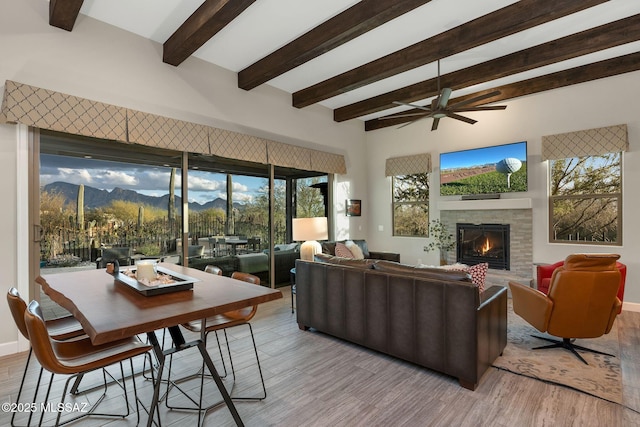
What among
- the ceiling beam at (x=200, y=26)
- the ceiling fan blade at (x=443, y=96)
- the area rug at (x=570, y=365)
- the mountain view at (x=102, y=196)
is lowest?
the area rug at (x=570, y=365)

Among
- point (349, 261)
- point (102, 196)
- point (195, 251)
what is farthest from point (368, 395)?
point (102, 196)

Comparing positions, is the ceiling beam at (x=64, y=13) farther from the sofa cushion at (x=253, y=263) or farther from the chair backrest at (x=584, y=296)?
the chair backrest at (x=584, y=296)

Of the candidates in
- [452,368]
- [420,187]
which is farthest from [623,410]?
[420,187]

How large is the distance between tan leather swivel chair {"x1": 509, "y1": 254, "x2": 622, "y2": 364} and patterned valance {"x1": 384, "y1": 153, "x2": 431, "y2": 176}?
371 centimetres

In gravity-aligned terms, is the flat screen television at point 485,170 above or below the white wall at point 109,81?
below

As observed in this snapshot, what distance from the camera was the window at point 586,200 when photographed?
15.0ft

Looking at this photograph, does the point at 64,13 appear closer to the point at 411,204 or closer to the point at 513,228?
the point at 411,204

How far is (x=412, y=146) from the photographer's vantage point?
6.53m

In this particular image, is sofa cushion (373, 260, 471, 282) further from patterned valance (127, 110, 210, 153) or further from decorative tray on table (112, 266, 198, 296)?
patterned valance (127, 110, 210, 153)

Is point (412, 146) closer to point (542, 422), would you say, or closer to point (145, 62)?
point (145, 62)

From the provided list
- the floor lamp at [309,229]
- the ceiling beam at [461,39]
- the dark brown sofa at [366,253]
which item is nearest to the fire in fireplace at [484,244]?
the dark brown sofa at [366,253]

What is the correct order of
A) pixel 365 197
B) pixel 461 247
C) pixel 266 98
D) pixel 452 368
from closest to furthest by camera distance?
pixel 452 368
pixel 266 98
pixel 461 247
pixel 365 197

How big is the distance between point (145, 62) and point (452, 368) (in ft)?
15.0

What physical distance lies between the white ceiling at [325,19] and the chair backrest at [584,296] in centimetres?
258
